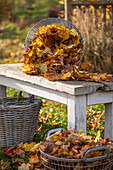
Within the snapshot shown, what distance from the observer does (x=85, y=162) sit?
1812 mm

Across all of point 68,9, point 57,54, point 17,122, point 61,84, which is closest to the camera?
point 61,84

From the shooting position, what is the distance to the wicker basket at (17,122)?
8.38 feet

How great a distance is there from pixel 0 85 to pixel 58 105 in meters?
1.09

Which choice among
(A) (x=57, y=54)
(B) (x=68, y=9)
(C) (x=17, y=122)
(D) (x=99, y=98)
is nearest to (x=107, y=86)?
(D) (x=99, y=98)

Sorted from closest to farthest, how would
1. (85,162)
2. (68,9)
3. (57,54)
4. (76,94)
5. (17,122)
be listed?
(85,162) → (76,94) → (57,54) → (17,122) → (68,9)

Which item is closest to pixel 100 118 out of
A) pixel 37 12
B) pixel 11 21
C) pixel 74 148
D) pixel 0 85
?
pixel 0 85

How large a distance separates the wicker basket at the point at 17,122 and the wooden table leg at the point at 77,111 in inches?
19.9

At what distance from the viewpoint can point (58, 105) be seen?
4.08 m

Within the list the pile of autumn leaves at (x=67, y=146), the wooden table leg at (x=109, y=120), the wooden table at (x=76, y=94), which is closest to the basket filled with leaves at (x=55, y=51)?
the wooden table at (x=76, y=94)

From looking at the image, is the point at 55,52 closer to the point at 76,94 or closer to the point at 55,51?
the point at 55,51

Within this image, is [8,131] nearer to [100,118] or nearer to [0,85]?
[0,85]

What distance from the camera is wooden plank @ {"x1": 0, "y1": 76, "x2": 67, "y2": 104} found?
7.72 feet

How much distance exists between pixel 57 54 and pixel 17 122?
743 millimetres

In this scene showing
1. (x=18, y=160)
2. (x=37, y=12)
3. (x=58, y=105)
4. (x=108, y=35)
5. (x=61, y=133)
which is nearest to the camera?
(x=61, y=133)
